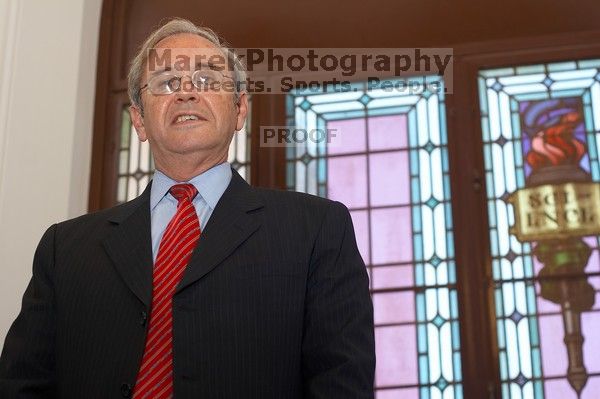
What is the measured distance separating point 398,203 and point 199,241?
139 centimetres

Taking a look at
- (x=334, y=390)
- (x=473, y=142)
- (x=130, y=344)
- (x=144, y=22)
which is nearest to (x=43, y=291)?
(x=130, y=344)

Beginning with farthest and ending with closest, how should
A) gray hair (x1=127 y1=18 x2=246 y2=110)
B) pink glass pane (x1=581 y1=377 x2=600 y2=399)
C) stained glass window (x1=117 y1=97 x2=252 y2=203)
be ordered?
stained glass window (x1=117 y1=97 x2=252 y2=203)
pink glass pane (x1=581 y1=377 x2=600 y2=399)
gray hair (x1=127 y1=18 x2=246 y2=110)

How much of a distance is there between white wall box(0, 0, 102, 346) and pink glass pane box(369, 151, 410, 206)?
95cm

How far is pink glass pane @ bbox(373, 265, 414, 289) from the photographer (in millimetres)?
3033

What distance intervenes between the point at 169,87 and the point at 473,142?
4.20ft

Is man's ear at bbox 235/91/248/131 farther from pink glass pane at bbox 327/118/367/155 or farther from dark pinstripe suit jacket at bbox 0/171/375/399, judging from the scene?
pink glass pane at bbox 327/118/367/155

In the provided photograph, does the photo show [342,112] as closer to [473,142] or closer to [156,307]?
[473,142]

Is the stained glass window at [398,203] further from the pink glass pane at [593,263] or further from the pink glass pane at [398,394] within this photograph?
the pink glass pane at [593,263]

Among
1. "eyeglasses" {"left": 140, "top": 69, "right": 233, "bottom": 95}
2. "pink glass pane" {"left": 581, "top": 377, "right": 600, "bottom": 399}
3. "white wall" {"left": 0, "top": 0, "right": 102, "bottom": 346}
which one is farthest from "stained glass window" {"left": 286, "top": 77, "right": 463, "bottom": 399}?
"eyeglasses" {"left": 140, "top": 69, "right": 233, "bottom": 95}

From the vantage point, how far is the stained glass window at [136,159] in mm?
3285

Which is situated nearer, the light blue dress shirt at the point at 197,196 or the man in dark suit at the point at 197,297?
the man in dark suit at the point at 197,297

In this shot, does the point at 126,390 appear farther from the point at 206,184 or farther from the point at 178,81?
the point at 178,81

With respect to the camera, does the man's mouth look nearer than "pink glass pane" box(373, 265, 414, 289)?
Yes

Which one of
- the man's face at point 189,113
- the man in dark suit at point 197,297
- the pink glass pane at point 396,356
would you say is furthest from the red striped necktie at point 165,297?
the pink glass pane at point 396,356
